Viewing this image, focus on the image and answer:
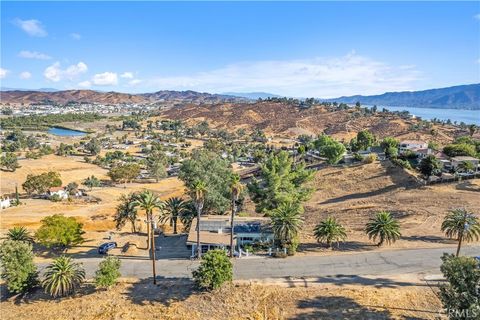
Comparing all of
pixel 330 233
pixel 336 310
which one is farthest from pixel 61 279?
pixel 330 233

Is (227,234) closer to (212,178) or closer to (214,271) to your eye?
(214,271)

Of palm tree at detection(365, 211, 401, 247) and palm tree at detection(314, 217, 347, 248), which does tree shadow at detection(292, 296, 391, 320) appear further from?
palm tree at detection(365, 211, 401, 247)

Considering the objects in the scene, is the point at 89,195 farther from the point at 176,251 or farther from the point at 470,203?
the point at 470,203

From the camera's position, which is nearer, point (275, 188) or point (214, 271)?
point (214, 271)

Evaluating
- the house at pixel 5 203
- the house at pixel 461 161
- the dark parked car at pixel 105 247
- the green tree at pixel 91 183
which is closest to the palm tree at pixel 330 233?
the dark parked car at pixel 105 247

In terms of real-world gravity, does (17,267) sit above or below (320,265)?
above

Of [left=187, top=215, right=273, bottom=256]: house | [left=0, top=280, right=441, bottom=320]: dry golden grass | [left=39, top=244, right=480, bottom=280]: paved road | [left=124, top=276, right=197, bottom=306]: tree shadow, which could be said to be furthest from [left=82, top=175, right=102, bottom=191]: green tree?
[left=124, top=276, right=197, bottom=306]: tree shadow
